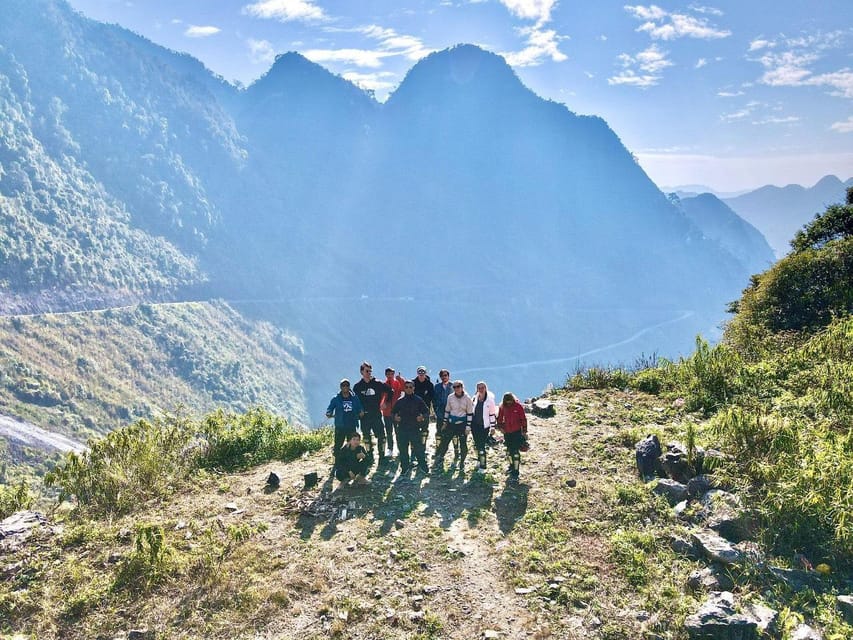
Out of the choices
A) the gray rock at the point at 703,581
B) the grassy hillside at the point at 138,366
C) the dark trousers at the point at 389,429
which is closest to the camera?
the gray rock at the point at 703,581

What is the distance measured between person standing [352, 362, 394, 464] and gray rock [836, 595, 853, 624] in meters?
8.14

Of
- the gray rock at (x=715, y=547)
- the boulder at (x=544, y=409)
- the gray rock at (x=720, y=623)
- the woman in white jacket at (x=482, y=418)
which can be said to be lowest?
the gray rock at (x=720, y=623)

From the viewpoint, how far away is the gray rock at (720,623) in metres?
5.62

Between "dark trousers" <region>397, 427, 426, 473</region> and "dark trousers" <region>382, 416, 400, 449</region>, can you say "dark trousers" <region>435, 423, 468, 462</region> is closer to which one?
"dark trousers" <region>397, 427, 426, 473</region>

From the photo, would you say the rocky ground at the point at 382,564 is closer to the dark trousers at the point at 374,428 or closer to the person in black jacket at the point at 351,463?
the person in black jacket at the point at 351,463

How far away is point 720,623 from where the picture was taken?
5699 millimetres

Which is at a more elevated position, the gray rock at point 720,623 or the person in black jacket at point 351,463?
the person in black jacket at point 351,463

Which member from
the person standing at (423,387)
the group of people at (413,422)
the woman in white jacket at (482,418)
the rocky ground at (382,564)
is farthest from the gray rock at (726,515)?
the person standing at (423,387)

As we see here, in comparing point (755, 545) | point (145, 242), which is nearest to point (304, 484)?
point (755, 545)

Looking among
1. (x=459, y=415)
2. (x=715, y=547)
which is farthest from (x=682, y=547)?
(x=459, y=415)

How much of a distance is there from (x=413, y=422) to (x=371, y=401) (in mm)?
1266

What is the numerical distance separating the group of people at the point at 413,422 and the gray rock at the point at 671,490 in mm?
2610

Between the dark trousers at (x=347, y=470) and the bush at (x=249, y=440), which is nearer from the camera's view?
the dark trousers at (x=347, y=470)

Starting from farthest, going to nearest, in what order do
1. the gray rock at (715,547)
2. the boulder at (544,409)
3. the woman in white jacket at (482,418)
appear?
the boulder at (544,409) < the woman in white jacket at (482,418) < the gray rock at (715,547)
